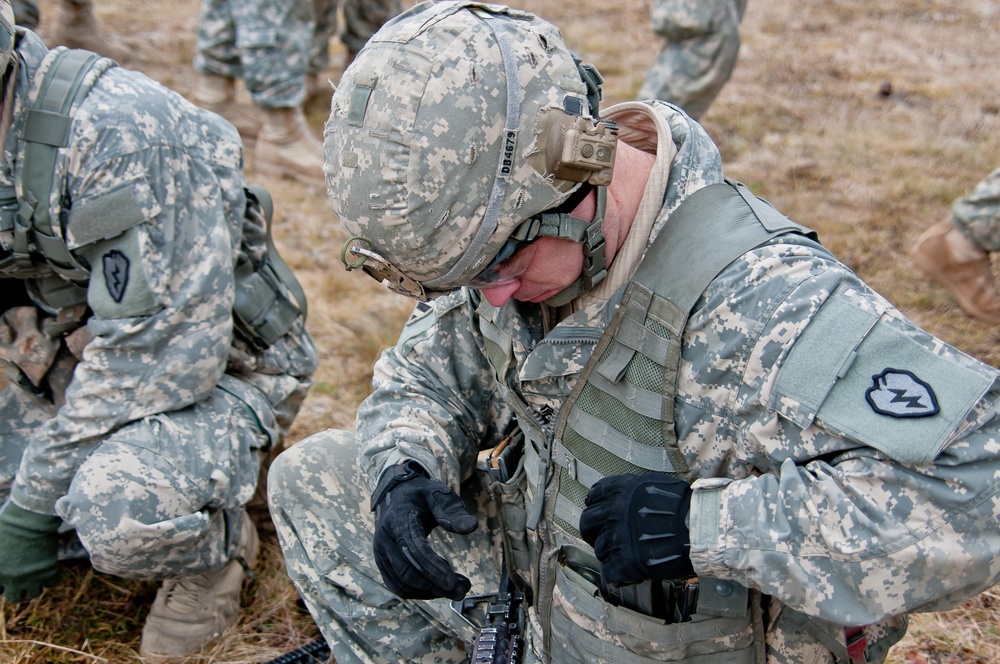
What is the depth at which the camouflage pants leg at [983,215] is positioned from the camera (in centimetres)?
472

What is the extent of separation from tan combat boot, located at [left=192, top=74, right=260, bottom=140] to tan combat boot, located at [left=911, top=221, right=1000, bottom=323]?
4679 mm

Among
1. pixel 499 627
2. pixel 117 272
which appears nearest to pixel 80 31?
pixel 117 272

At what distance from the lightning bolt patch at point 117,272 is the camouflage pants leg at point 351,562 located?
26.5 inches

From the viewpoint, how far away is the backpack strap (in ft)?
9.12

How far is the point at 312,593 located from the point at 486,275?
1.25 metres

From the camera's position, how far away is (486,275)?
2068mm

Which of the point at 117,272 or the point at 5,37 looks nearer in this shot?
the point at 5,37

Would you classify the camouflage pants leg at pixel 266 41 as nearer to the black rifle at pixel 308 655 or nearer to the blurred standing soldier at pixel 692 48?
the blurred standing soldier at pixel 692 48

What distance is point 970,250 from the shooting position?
484 centimetres

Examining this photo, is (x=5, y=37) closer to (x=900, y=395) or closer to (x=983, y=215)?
(x=900, y=395)

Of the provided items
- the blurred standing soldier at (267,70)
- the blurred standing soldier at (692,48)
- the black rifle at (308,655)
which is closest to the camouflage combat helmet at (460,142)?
the black rifle at (308,655)

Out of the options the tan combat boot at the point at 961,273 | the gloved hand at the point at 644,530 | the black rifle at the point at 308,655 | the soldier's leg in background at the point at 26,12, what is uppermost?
the gloved hand at the point at 644,530

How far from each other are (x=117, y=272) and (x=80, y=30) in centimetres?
609

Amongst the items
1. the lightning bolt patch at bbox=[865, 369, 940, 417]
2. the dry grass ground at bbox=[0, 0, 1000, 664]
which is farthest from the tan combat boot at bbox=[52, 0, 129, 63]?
the lightning bolt patch at bbox=[865, 369, 940, 417]
